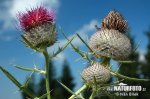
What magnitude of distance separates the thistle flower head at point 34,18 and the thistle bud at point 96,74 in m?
1.24

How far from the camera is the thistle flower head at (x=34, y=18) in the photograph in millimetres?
8000

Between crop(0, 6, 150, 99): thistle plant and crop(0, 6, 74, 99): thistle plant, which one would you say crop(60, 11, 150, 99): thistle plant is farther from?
crop(0, 6, 74, 99): thistle plant

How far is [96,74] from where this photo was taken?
295 inches

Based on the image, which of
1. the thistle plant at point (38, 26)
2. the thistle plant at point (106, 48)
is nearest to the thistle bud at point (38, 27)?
the thistle plant at point (38, 26)

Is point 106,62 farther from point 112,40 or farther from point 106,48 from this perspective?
point 112,40

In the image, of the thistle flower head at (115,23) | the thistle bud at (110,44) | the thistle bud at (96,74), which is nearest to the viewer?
the thistle bud at (96,74)

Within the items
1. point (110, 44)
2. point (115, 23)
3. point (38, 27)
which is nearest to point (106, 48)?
point (110, 44)

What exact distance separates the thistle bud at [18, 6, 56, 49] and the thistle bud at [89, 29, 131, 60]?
758 millimetres

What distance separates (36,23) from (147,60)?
59345 mm

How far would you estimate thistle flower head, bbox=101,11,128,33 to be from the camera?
7.95 meters

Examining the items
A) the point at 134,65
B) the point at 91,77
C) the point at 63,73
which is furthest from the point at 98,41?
the point at 63,73

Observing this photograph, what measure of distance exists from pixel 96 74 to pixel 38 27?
1408 millimetres

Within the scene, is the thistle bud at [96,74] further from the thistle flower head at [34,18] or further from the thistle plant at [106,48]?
the thistle flower head at [34,18]

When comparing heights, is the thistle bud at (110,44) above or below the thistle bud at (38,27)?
below
